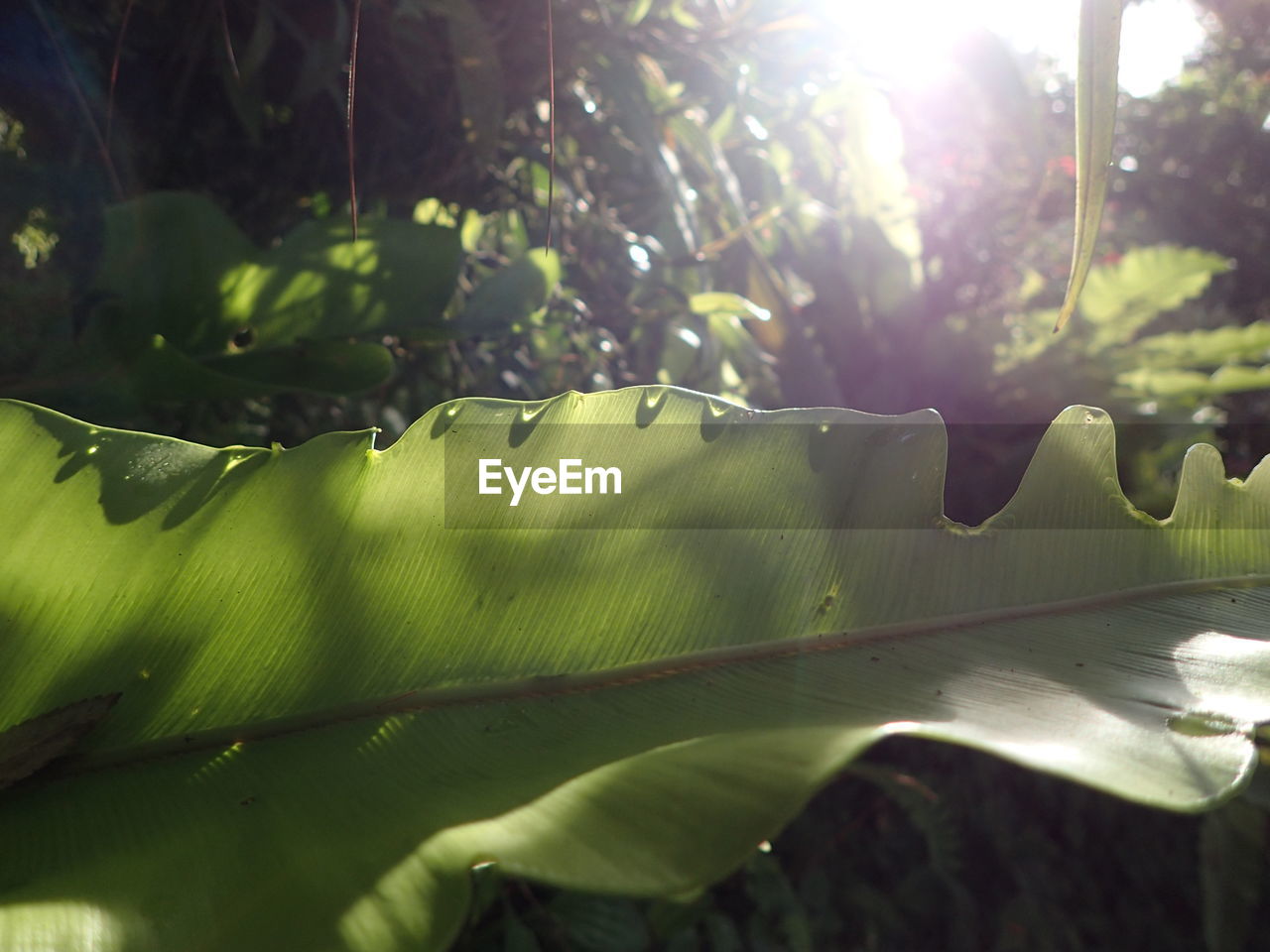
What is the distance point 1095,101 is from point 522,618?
0.26m

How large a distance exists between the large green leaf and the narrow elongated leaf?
0.08 meters

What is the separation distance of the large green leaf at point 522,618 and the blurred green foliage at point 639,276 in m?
0.18

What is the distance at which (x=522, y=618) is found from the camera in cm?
27

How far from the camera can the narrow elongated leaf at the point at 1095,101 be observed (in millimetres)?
268

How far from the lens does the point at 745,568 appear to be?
281 mm

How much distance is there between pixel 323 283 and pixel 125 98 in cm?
20

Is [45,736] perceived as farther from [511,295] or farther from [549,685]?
[511,295]

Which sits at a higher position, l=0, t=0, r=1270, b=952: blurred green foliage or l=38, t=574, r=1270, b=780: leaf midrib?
l=0, t=0, r=1270, b=952: blurred green foliage

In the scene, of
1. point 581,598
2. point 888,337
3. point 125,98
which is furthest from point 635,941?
point 888,337

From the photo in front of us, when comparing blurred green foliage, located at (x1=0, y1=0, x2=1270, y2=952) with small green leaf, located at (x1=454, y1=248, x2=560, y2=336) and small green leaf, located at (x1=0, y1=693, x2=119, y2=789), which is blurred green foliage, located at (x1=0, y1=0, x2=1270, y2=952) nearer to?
small green leaf, located at (x1=454, y1=248, x2=560, y2=336)

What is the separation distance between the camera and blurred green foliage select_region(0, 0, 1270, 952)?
18.7 inches

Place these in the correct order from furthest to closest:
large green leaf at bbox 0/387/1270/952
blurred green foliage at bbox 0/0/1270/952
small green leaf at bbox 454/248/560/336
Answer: small green leaf at bbox 454/248/560/336 < blurred green foliage at bbox 0/0/1270/952 < large green leaf at bbox 0/387/1270/952

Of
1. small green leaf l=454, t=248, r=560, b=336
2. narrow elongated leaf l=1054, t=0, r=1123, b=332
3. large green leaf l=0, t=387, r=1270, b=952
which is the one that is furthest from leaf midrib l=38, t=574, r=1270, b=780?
small green leaf l=454, t=248, r=560, b=336

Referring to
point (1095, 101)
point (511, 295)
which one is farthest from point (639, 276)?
point (1095, 101)
